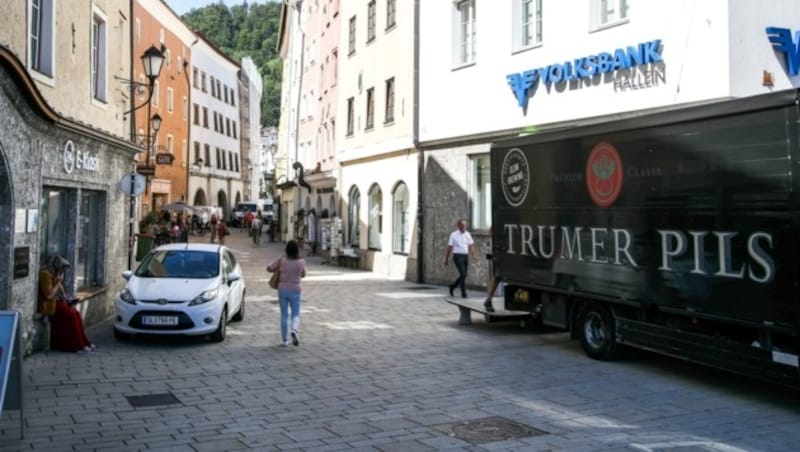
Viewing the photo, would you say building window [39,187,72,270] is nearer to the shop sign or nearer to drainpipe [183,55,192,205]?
the shop sign

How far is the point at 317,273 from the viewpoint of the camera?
26.9m

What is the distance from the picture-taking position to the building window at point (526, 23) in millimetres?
18672

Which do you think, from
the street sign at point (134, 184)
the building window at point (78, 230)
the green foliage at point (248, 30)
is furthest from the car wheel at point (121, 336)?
the green foliage at point (248, 30)

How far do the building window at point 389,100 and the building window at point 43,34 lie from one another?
15430mm

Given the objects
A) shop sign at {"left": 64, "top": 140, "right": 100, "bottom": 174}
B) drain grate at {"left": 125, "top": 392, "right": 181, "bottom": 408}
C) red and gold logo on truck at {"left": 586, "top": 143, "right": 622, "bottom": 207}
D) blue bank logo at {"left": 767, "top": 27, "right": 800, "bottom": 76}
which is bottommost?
drain grate at {"left": 125, "top": 392, "right": 181, "bottom": 408}

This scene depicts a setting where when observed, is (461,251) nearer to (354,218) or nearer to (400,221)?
(400,221)

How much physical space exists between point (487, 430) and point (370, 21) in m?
24.0

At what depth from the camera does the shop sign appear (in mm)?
12180

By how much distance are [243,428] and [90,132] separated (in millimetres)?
7722

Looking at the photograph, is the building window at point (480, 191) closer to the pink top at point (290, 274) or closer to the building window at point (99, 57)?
the pink top at point (290, 274)

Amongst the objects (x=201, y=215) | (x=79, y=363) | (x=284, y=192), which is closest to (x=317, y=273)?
(x=79, y=363)

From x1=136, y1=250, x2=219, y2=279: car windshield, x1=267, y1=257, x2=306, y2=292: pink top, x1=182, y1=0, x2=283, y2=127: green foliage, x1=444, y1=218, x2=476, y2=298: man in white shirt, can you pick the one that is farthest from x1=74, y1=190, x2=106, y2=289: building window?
x1=182, y1=0, x2=283, y2=127: green foliage

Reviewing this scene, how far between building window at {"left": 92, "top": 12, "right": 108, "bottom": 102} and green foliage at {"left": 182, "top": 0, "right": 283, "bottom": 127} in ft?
276

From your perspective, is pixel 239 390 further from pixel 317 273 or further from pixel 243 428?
pixel 317 273
